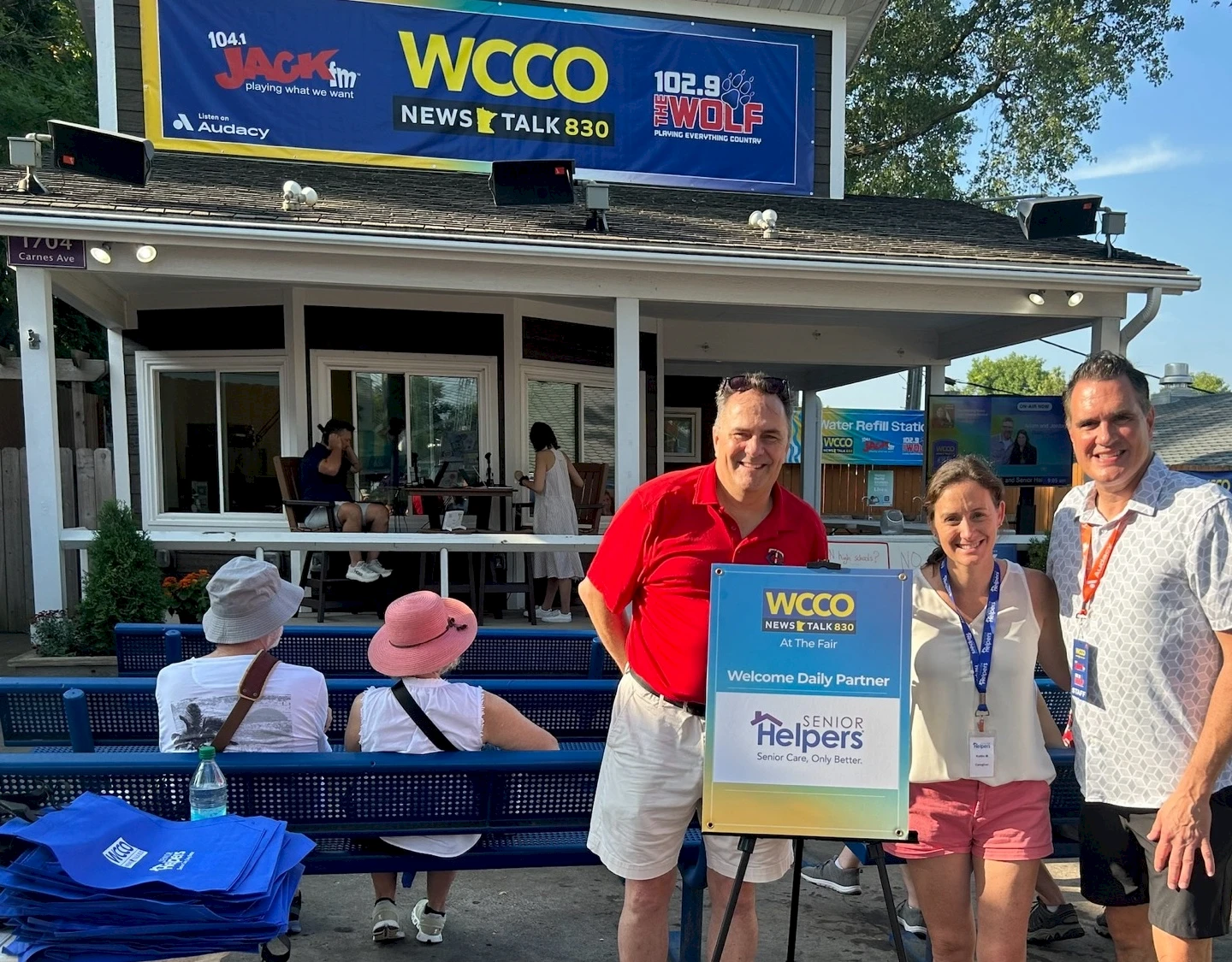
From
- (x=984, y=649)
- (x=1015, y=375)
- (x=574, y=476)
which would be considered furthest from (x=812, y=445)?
(x=1015, y=375)

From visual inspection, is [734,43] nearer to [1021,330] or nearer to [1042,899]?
[1021,330]

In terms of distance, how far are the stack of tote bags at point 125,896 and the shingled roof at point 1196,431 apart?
75.3ft

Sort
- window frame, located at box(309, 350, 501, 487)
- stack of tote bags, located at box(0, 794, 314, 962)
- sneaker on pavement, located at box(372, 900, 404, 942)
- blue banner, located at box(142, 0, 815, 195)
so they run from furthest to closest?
window frame, located at box(309, 350, 501, 487) → blue banner, located at box(142, 0, 815, 195) → sneaker on pavement, located at box(372, 900, 404, 942) → stack of tote bags, located at box(0, 794, 314, 962)

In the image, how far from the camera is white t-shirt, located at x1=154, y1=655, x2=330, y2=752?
2.81 meters

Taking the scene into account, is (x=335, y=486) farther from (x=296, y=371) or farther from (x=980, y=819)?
(x=980, y=819)

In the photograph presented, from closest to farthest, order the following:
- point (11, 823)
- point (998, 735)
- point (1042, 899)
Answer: point (11, 823) → point (998, 735) → point (1042, 899)

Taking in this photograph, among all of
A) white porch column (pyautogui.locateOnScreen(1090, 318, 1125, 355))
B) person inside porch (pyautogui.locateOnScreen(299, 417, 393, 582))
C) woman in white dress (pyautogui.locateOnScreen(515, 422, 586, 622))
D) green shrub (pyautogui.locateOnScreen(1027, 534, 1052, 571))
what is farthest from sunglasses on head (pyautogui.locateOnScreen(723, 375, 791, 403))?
white porch column (pyautogui.locateOnScreen(1090, 318, 1125, 355))

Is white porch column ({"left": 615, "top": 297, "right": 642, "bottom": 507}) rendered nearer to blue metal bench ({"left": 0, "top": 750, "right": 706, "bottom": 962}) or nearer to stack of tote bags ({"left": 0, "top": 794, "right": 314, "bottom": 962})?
blue metal bench ({"left": 0, "top": 750, "right": 706, "bottom": 962})

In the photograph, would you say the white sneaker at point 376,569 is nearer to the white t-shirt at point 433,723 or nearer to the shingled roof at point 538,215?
the shingled roof at point 538,215

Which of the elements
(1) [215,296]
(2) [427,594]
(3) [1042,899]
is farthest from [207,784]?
(1) [215,296]

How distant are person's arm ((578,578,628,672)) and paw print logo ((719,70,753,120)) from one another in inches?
327

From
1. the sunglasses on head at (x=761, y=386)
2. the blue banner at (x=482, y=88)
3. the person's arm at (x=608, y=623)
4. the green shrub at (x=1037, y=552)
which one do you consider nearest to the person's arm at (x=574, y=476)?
the blue banner at (x=482, y=88)

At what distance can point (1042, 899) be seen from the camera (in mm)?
3268

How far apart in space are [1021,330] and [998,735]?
8553mm
